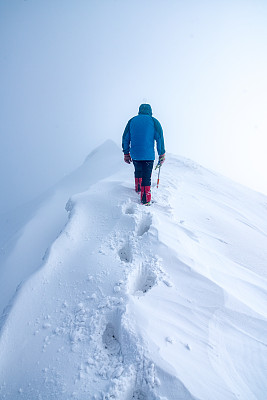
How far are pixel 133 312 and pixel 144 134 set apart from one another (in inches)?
129

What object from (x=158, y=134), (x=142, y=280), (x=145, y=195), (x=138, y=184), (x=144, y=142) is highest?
(x=158, y=134)

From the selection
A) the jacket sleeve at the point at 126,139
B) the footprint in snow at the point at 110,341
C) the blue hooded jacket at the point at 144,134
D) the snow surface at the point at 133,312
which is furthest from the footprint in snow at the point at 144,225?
the jacket sleeve at the point at 126,139

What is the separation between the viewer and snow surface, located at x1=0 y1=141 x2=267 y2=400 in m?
1.54

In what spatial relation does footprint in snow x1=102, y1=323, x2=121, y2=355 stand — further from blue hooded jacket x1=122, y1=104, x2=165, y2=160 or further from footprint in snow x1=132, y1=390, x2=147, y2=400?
blue hooded jacket x1=122, y1=104, x2=165, y2=160

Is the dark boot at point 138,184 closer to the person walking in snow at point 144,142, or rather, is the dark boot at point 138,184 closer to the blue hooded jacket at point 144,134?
the person walking in snow at point 144,142

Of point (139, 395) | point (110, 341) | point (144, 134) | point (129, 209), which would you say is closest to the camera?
point (139, 395)

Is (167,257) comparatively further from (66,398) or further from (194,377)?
(66,398)

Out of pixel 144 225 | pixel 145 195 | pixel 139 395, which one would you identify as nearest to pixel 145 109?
pixel 145 195

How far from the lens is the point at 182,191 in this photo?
5680 mm

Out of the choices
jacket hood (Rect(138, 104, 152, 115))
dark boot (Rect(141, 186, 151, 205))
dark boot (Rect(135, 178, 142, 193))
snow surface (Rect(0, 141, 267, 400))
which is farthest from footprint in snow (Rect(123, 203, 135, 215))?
jacket hood (Rect(138, 104, 152, 115))

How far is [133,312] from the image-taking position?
6.24ft

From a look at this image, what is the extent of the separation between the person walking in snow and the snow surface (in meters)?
0.52

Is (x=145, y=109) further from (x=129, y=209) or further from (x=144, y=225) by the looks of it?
(x=144, y=225)

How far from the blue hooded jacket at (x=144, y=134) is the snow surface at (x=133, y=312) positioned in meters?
1.08
